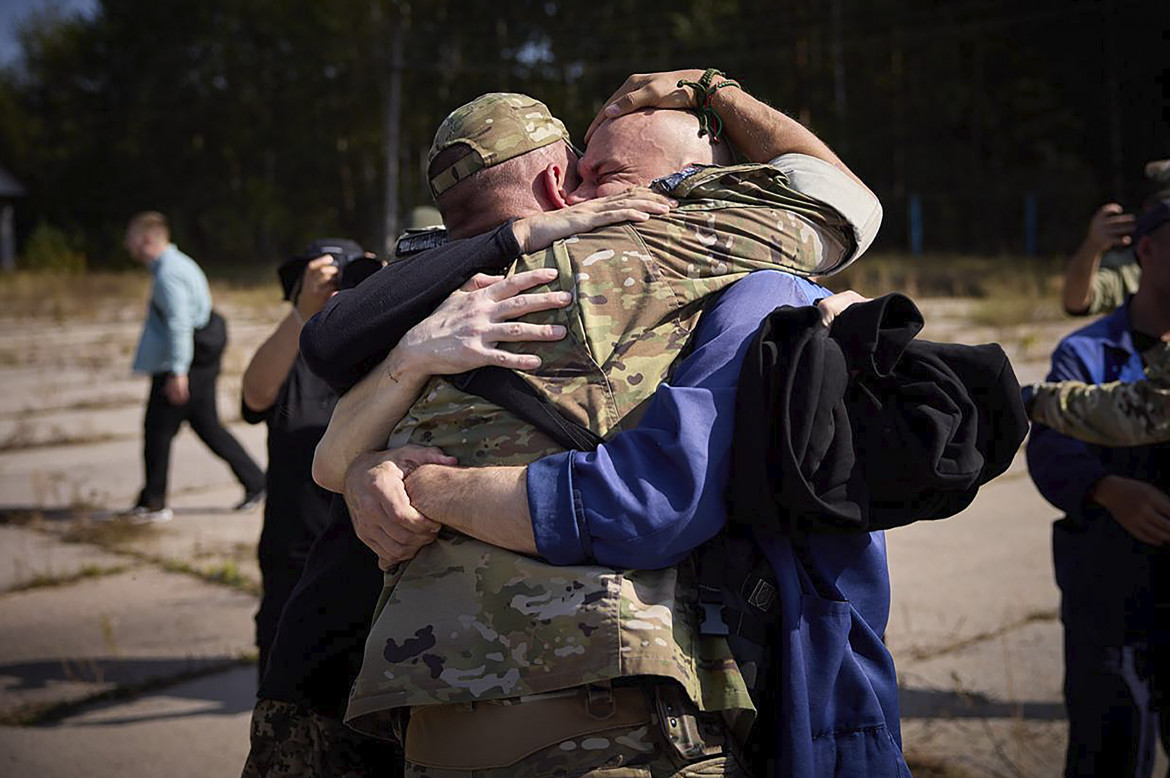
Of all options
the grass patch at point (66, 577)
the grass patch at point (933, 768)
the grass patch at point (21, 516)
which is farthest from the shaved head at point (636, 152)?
the grass patch at point (21, 516)

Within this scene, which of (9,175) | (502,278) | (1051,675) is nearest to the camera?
(502,278)

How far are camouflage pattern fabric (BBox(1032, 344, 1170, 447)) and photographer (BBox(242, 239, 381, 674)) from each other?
2009 millimetres

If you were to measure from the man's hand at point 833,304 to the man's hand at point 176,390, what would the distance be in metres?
6.55

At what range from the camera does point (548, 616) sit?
1.63 m

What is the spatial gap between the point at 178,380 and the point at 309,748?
5786 mm

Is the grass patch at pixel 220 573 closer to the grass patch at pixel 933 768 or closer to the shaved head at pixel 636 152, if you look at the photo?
the grass patch at pixel 933 768

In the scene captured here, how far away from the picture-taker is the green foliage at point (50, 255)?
38125 mm

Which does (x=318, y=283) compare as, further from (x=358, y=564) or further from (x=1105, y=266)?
(x=1105, y=266)

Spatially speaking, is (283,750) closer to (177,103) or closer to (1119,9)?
(1119,9)

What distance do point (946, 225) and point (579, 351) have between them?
3794cm

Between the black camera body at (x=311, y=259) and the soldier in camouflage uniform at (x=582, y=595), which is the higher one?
the black camera body at (x=311, y=259)

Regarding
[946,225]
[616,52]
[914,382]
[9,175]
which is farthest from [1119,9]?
[9,175]

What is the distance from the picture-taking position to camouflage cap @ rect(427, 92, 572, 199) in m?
1.85

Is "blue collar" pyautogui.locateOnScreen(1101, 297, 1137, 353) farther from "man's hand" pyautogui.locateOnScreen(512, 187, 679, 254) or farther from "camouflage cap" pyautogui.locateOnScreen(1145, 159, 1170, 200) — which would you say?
"man's hand" pyautogui.locateOnScreen(512, 187, 679, 254)
